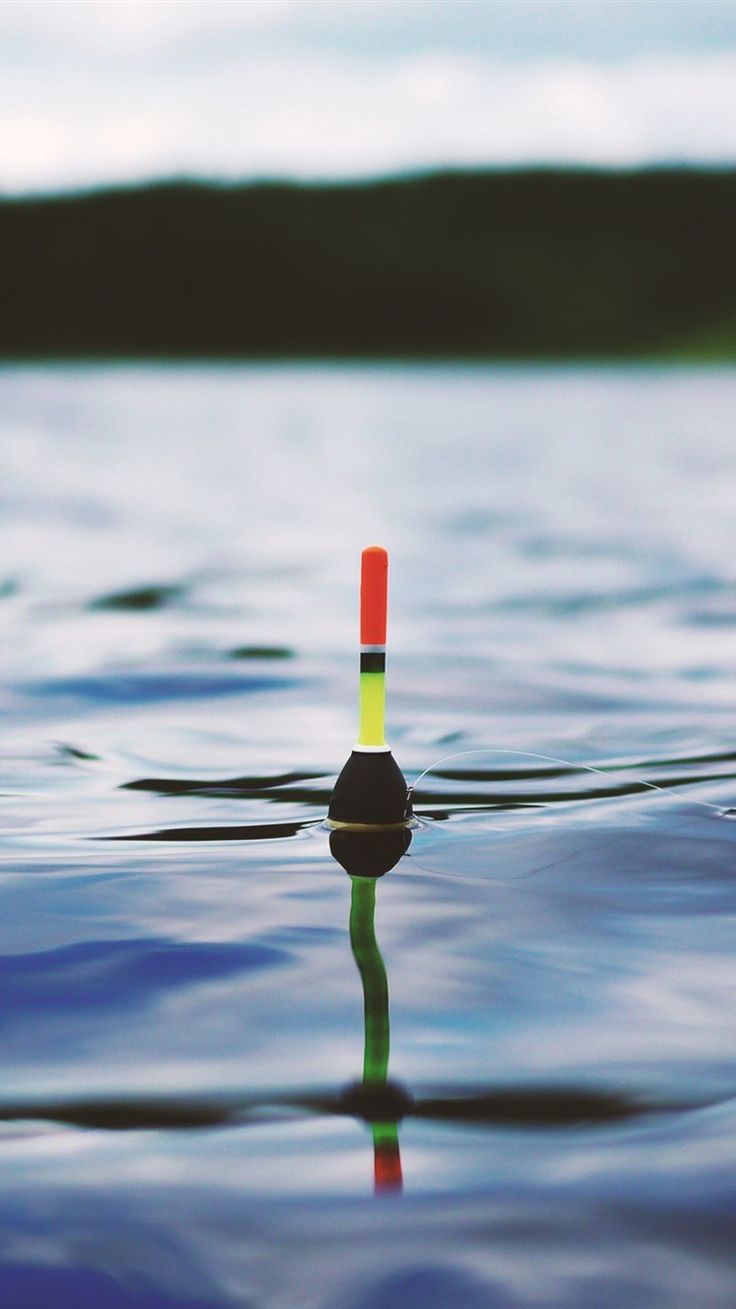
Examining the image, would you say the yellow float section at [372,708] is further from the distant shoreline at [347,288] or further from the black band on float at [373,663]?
the distant shoreline at [347,288]

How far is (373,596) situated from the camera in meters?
5.61

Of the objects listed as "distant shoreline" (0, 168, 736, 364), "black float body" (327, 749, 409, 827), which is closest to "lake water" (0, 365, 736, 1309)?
"black float body" (327, 749, 409, 827)

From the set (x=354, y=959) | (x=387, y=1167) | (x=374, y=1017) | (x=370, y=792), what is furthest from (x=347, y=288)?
(x=387, y=1167)

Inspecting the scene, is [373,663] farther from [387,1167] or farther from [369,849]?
[387,1167]

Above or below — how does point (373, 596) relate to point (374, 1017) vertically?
above

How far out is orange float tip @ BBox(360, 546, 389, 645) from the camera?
5.56 meters

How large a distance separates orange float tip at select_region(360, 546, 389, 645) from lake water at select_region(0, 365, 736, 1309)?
30.5 inches

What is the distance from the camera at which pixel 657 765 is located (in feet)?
25.3

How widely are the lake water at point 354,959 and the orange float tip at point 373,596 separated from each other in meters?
0.77

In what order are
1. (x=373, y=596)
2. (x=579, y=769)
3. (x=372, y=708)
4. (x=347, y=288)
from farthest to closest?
1. (x=347, y=288)
2. (x=579, y=769)
3. (x=372, y=708)
4. (x=373, y=596)

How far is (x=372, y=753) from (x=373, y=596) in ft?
Answer: 1.82

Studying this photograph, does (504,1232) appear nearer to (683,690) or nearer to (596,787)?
(596,787)

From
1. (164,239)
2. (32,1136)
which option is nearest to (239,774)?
(32,1136)

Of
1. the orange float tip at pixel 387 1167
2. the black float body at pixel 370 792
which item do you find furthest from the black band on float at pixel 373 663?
the orange float tip at pixel 387 1167
